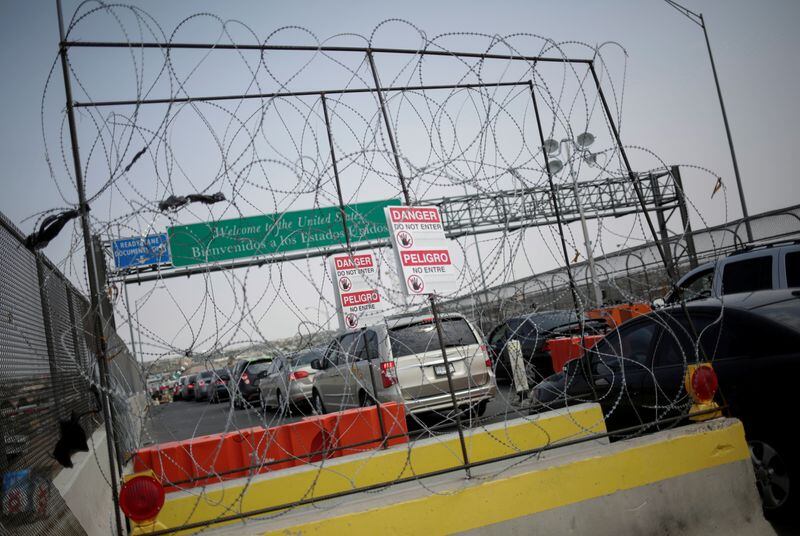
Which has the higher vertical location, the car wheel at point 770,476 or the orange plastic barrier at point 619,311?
the orange plastic barrier at point 619,311

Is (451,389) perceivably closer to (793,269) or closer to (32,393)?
(32,393)

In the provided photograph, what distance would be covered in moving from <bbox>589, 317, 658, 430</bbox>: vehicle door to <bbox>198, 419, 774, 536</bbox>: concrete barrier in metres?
1.13

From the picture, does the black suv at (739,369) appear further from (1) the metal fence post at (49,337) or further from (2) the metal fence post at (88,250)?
(1) the metal fence post at (49,337)

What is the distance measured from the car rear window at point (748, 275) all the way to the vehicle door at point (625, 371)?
102 inches

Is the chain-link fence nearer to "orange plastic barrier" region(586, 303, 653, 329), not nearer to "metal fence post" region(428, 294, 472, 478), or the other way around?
"metal fence post" region(428, 294, 472, 478)

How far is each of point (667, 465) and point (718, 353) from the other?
46.5 inches

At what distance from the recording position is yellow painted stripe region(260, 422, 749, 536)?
307 cm

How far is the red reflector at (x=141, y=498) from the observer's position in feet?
10.1

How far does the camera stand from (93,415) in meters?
7.62

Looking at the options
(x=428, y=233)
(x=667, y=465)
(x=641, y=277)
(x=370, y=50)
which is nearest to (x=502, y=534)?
(x=667, y=465)

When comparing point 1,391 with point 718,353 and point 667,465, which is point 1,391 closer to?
point 667,465

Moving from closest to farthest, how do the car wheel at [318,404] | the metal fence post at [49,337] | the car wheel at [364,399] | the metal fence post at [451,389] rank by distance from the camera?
the metal fence post at [451,389] < the metal fence post at [49,337] < the car wheel at [364,399] < the car wheel at [318,404]

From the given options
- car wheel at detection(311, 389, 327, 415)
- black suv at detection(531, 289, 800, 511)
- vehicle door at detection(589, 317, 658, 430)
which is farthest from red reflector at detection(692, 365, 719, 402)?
car wheel at detection(311, 389, 327, 415)

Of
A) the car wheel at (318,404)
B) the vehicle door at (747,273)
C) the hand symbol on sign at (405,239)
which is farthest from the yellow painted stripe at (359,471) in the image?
the car wheel at (318,404)
